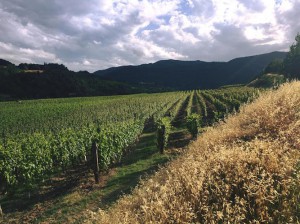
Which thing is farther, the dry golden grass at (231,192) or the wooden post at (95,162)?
the wooden post at (95,162)

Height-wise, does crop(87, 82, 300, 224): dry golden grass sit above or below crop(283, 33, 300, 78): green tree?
below

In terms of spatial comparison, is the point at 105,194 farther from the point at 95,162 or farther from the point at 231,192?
the point at 231,192

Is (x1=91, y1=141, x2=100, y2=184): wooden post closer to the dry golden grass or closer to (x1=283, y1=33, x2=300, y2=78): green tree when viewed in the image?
the dry golden grass

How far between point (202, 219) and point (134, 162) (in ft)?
53.2

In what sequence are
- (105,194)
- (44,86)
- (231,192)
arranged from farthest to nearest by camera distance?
1. (44,86)
2. (105,194)
3. (231,192)

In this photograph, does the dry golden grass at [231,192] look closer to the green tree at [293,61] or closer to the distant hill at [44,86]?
the green tree at [293,61]

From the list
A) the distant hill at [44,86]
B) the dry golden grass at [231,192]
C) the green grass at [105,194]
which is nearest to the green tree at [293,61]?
the distant hill at [44,86]

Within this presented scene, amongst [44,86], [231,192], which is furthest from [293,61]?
[231,192]

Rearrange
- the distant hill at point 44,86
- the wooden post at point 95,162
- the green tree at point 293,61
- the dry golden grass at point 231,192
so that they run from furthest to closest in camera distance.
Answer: the distant hill at point 44,86 < the green tree at point 293,61 < the wooden post at point 95,162 < the dry golden grass at point 231,192

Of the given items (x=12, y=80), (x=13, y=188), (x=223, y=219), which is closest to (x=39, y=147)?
(x=13, y=188)

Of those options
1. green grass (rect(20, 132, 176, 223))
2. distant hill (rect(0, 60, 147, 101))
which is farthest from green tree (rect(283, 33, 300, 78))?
green grass (rect(20, 132, 176, 223))

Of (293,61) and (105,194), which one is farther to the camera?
(293,61)

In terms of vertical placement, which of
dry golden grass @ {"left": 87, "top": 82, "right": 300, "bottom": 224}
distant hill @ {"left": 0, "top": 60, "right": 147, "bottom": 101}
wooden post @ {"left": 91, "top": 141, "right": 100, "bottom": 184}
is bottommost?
wooden post @ {"left": 91, "top": 141, "right": 100, "bottom": 184}

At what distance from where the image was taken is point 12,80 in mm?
134000
